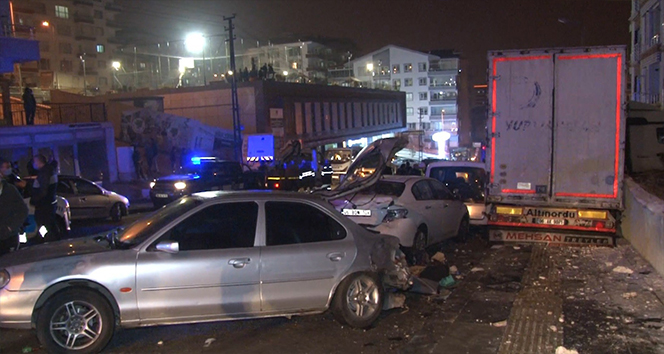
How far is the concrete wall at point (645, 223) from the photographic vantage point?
838 cm

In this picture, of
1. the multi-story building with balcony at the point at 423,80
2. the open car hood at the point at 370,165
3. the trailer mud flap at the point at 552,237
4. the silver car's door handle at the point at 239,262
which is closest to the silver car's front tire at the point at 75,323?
the silver car's door handle at the point at 239,262

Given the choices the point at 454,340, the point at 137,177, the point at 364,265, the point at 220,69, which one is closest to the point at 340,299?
the point at 364,265

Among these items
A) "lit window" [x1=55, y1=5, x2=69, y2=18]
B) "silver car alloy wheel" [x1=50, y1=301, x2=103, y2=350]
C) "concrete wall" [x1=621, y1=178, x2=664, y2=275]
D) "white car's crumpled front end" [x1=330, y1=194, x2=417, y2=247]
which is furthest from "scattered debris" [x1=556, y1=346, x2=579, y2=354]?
"lit window" [x1=55, y1=5, x2=69, y2=18]

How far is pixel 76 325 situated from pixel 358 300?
2919mm

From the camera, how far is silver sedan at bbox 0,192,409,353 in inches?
215

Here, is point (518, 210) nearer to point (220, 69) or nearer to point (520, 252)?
point (520, 252)

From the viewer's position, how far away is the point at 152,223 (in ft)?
20.4

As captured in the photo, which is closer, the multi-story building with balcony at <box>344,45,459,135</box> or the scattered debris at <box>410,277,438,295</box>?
the scattered debris at <box>410,277,438,295</box>

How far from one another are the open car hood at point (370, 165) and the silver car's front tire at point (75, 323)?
2.86 meters

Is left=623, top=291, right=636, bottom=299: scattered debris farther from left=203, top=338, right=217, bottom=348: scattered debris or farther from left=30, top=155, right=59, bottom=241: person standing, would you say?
left=30, top=155, right=59, bottom=241: person standing

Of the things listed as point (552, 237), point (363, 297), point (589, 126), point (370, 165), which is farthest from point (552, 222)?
point (363, 297)

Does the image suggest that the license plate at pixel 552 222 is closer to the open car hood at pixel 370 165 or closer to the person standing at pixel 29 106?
the open car hood at pixel 370 165

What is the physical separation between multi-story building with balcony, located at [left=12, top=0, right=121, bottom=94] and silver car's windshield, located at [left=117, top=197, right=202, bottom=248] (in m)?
52.9

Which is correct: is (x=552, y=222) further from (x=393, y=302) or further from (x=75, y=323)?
(x=75, y=323)
